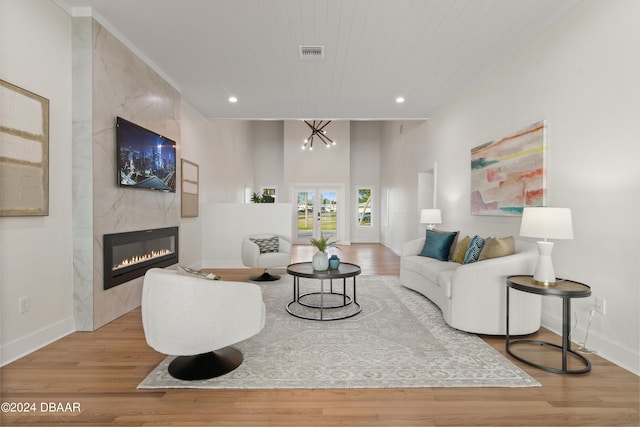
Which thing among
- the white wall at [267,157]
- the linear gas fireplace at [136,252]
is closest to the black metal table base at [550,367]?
the linear gas fireplace at [136,252]

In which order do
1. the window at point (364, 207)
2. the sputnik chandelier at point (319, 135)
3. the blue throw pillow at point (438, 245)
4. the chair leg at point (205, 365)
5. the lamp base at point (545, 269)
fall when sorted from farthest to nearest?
the window at point (364, 207) < the sputnik chandelier at point (319, 135) < the blue throw pillow at point (438, 245) < the lamp base at point (545, 269) < the chair leg at point (205, 365)

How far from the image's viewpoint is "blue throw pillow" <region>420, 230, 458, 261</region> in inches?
180

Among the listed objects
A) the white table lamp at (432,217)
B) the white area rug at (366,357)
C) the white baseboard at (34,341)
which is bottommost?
the white area rug at (366,357)

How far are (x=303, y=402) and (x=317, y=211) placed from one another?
905 cm

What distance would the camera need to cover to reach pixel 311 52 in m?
3.86

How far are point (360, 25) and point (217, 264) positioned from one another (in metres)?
5.13

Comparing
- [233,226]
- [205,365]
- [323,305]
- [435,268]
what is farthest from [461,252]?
[233,226]

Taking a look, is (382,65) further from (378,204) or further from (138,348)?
(378,204)

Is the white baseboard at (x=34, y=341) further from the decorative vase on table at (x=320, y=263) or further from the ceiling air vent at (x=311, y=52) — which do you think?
the ceiling air vent at (x=311, y=52)

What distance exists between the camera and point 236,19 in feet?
10.5

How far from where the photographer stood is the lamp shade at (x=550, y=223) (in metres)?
2.50

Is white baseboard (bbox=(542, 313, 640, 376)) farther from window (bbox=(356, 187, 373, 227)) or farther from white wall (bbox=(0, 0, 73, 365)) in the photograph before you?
window (bbox=(356, 187, 373, 227))

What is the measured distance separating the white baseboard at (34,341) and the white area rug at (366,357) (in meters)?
1.14

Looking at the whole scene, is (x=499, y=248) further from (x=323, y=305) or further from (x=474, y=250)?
(x=323, y=305)
